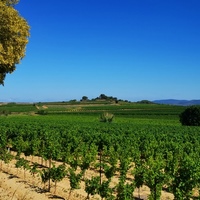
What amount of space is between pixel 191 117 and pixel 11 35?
6021 cm

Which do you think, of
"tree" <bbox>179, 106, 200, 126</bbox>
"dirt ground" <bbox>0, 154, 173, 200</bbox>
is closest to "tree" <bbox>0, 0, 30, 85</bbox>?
"dirt ground" <bbox>0, 154, 173, 200</bbox>

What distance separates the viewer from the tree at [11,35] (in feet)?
52.1

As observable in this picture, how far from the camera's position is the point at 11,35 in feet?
Result: 54.2

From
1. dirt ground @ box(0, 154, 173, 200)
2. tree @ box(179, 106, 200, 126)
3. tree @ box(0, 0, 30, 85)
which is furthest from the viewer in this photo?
tree @ box(179, 106, 200, 126)

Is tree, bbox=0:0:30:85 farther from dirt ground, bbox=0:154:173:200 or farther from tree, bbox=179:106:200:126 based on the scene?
tree, bbox=179:106:200:126

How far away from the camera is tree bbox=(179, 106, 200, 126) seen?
230ft

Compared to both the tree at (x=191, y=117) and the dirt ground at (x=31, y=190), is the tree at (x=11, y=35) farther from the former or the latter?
the tree at (x=191, y=117)

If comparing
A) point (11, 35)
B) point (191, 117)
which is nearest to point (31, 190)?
point (11, 35)

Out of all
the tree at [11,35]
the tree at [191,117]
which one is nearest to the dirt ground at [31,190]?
the tree at [11,35]

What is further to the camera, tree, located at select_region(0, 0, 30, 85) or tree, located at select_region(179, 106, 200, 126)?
tree, located at select_region(179, 106, 200, 126)

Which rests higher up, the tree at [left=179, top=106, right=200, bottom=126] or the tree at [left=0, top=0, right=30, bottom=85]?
the tree at [left=0, top=0, right=30, bottom=85]

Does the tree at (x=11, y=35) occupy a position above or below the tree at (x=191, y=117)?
above

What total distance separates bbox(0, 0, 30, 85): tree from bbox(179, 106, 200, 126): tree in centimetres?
5879

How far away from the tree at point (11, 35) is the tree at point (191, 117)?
58.8 m
